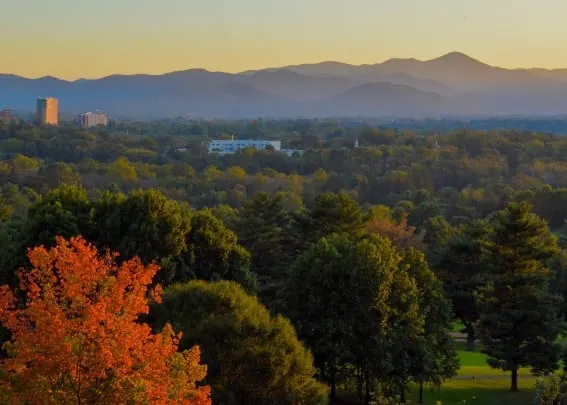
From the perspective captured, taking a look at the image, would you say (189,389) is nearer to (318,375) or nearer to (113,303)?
(113,303)

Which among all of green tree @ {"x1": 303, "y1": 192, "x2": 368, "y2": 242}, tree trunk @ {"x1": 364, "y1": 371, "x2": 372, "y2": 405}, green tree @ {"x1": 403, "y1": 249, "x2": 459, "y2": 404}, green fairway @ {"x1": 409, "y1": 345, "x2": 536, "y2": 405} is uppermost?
green tree @ {"x1": 303, "y1": 192, "x2": 368, "y2": 242}

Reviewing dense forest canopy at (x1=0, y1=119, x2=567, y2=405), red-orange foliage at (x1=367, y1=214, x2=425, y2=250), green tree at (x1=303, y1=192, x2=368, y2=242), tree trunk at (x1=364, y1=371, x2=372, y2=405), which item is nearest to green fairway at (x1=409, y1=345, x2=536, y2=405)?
dense forest canopy at (x1=0, y1=119, x2=567, y2=405)

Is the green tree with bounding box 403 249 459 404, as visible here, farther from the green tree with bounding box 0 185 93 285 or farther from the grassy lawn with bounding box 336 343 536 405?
the green tree with bounding box 0 185 93 285

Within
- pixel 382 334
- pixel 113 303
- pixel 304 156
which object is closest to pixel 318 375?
pixel 382 334

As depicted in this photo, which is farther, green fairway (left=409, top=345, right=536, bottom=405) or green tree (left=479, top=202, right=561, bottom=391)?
green tree (left=479, top=202, right=561, bottom=391)

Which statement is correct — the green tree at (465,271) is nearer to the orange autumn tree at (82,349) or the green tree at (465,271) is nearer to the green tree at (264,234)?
the green tree at (264,234)

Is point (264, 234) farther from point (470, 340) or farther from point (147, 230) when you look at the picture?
point (470, 340)

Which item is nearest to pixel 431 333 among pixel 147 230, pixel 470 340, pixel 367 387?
pixel 367 387
